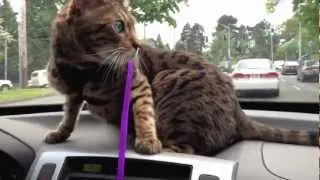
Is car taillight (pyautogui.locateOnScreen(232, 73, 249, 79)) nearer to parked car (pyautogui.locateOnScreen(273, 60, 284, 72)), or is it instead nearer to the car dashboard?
parked car (pyautogui.locateOnScreen(273, 60, 284, 72))

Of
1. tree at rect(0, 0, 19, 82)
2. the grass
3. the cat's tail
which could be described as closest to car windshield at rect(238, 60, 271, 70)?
the cat's tail

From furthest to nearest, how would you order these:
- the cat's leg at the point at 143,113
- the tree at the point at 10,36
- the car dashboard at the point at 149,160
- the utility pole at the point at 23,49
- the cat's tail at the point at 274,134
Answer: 1. the tree at the point at 10,36
2. the utility pole at the point at 23,49
3. the cat's tail at the point at 274,134
4. the cat's leg at the point at 143,113
5. the car dashboard at the point at 149,160

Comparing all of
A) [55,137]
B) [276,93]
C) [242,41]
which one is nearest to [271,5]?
[242,41]

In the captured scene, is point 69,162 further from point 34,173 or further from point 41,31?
point 41,31

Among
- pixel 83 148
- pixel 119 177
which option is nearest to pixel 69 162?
pixel 83 148

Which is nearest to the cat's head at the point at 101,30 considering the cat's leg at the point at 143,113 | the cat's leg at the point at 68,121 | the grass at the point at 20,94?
the cat's leg at the point at 143,113

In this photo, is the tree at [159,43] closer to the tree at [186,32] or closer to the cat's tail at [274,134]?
the tree at [186,32]
